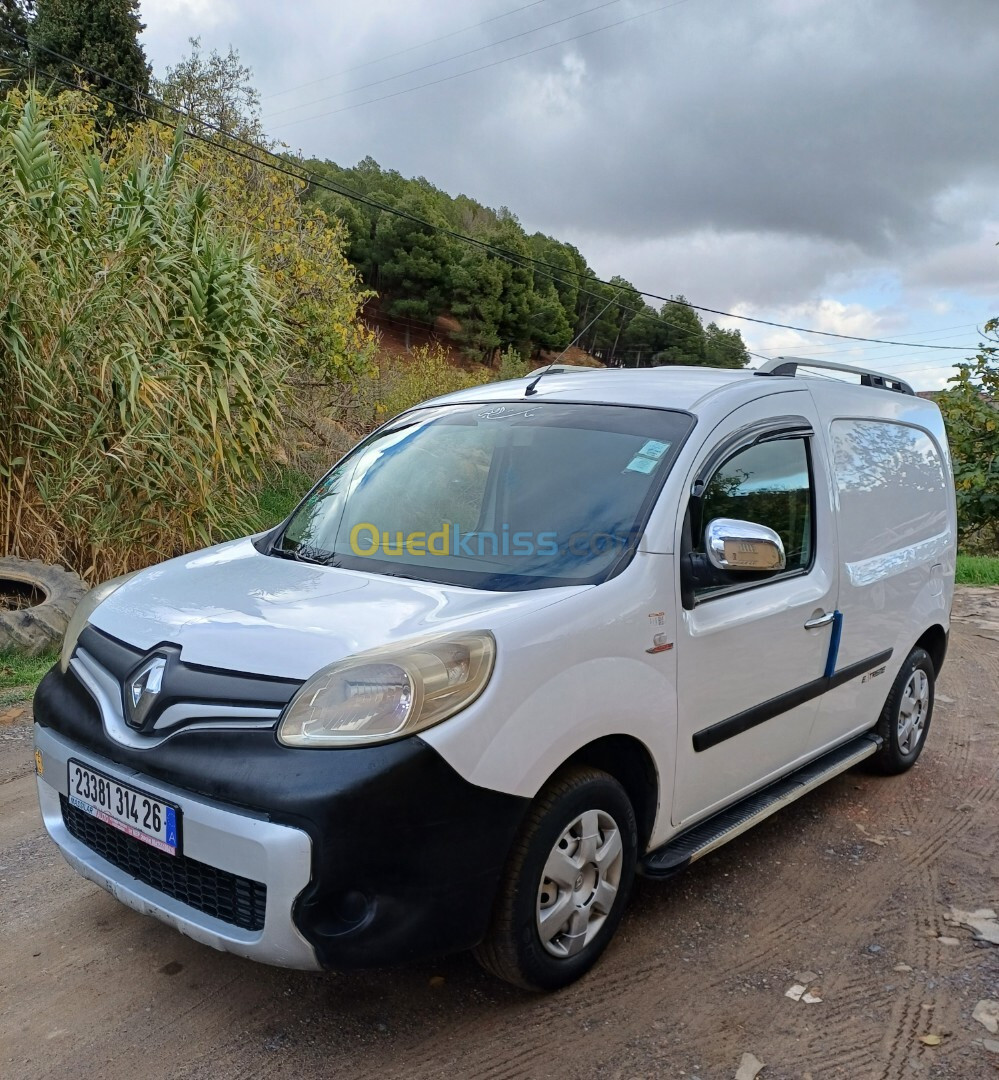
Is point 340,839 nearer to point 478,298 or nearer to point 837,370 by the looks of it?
point 837,370

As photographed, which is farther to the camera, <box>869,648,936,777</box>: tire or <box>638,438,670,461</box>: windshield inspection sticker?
<box>869,648,936,777</box>: tire

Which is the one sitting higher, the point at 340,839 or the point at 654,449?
the point at 654,449

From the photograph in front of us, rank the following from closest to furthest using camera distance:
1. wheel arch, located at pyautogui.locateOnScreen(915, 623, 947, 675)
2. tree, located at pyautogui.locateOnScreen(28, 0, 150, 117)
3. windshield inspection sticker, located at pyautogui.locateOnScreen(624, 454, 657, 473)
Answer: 1. windshield inspection sticker, located at pyautogui.locateOnScreen(624, 454, 657, 473)
2. wheel arch, located at pyautogui.locateOnScreen(915, 623, 947, 675)
3. tree, located at pyautogui.locateOnScreen(28, 0, 150, 117)

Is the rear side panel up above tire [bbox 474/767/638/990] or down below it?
above

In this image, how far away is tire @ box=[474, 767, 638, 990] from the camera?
246 centimetres

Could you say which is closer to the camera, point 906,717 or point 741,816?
point 741,816

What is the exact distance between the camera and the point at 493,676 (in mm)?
2352

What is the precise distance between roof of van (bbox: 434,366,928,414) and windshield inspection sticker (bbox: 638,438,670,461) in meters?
0.20

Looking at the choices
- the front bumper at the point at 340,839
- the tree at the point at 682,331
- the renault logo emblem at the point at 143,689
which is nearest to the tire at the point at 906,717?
the front bumper at the point at 340,839

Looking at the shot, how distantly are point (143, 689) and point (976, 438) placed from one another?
49.1 ft

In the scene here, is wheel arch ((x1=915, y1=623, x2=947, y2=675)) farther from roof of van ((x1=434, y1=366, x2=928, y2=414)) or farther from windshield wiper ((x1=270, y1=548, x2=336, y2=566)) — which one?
A: windshield wiper ((x1=270, y1=548, x2=336, y2=566))

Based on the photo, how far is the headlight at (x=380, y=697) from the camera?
2250 mm

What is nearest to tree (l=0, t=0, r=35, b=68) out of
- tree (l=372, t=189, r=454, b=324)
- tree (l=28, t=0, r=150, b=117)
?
tree (l=28, t=0, r=150, b=117)

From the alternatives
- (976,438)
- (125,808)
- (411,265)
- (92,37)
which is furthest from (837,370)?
(411,265)
